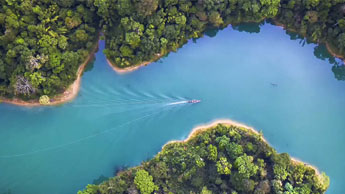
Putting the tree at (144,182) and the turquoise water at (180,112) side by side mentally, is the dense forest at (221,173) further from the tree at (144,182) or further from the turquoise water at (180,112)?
the turquoise water at (180,112)

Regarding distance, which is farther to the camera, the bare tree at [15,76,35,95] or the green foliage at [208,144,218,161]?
the bare tree at [15,76,35,95]

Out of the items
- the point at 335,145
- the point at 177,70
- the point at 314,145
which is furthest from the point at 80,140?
the point at 335,145

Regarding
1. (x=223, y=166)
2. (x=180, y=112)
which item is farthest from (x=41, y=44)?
(x=223, y=166)

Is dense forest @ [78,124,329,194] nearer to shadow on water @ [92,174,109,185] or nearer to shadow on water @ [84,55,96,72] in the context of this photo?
shadow on water @ [92,174,109,185]

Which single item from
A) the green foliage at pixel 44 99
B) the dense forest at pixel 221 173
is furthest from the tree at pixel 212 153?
the green foliage at pixel 44 99

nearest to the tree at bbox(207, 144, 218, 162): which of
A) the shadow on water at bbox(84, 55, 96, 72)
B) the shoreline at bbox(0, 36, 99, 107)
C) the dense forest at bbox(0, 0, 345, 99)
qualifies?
the dense forest at bbox(0, 0, 345, 99)
